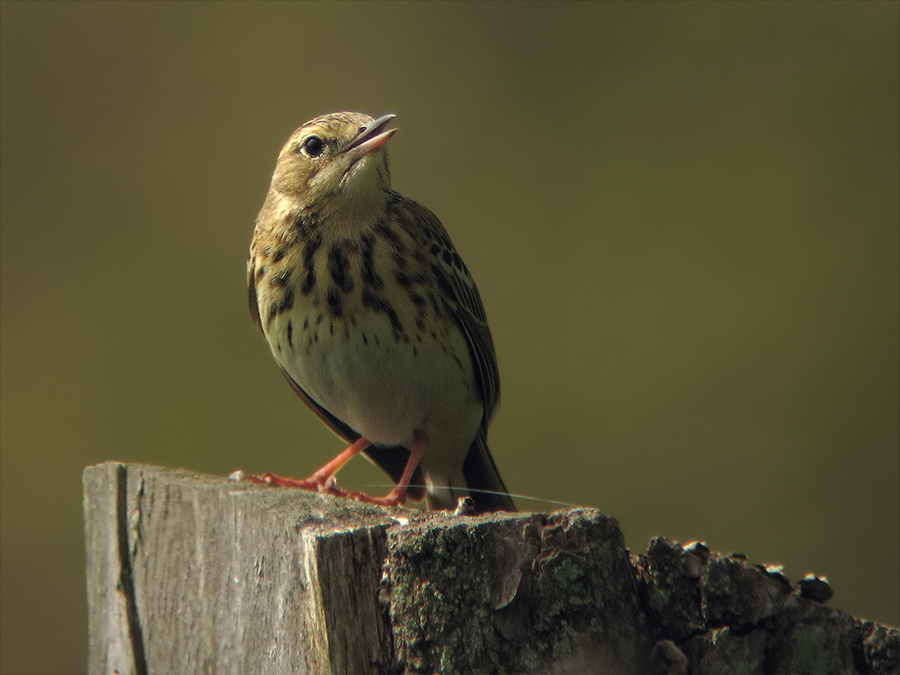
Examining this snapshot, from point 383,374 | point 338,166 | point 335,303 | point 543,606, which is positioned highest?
point 338,166

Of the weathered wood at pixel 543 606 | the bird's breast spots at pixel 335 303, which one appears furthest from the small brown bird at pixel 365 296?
the weathered wood at pixel 543 606

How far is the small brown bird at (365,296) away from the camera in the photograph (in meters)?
4.55

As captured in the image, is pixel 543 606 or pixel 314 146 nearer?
pixel 543 606

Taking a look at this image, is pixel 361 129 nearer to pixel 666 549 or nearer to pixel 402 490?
pixel 402 490

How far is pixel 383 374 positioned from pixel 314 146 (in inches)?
41.3

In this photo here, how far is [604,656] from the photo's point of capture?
2.03 metres

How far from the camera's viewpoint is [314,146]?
484cm

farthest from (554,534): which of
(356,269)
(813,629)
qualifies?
(356,269)

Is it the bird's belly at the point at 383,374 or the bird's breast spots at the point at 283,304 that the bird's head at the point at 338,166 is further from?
the bird's belly at the point at 383,374

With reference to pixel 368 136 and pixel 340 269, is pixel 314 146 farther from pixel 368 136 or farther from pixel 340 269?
pixel 340 269

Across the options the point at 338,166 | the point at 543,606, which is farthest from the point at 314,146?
the point at 543,606

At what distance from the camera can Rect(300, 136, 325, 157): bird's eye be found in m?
4.82

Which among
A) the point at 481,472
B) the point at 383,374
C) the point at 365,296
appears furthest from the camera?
the point at 481,472

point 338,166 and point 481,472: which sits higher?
point 338,166
